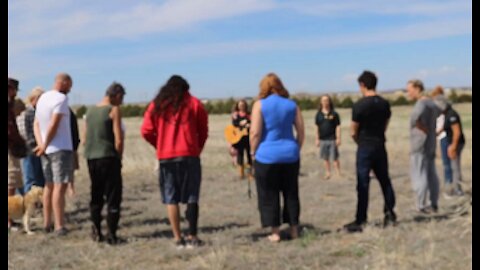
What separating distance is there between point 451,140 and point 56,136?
5.99 meters

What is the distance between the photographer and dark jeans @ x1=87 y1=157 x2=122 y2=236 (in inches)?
262

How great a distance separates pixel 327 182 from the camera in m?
12.7

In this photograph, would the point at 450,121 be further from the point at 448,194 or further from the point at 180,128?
the point at 180,128

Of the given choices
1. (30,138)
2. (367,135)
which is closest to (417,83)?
(367,135)

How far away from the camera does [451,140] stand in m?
9.73

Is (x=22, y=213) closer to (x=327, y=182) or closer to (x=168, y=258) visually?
(x=168, y=258)

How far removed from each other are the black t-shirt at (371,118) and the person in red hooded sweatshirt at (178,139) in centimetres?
182

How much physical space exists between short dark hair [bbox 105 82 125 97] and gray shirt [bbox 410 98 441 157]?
379cm

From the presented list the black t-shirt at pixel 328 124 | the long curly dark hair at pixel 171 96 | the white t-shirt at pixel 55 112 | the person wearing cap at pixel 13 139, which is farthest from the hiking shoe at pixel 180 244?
the black t-shirt at pixel 328 124

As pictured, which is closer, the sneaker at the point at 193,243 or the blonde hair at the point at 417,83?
the sneaker at the point at 193,243

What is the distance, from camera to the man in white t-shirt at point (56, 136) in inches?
268

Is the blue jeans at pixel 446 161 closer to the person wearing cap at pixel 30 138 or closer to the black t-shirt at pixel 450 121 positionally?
the black t-shirt at pixel 450 121

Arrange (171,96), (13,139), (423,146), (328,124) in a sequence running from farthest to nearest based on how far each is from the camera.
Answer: (328,124)
(423,146)
(171,96)
(13,139)
